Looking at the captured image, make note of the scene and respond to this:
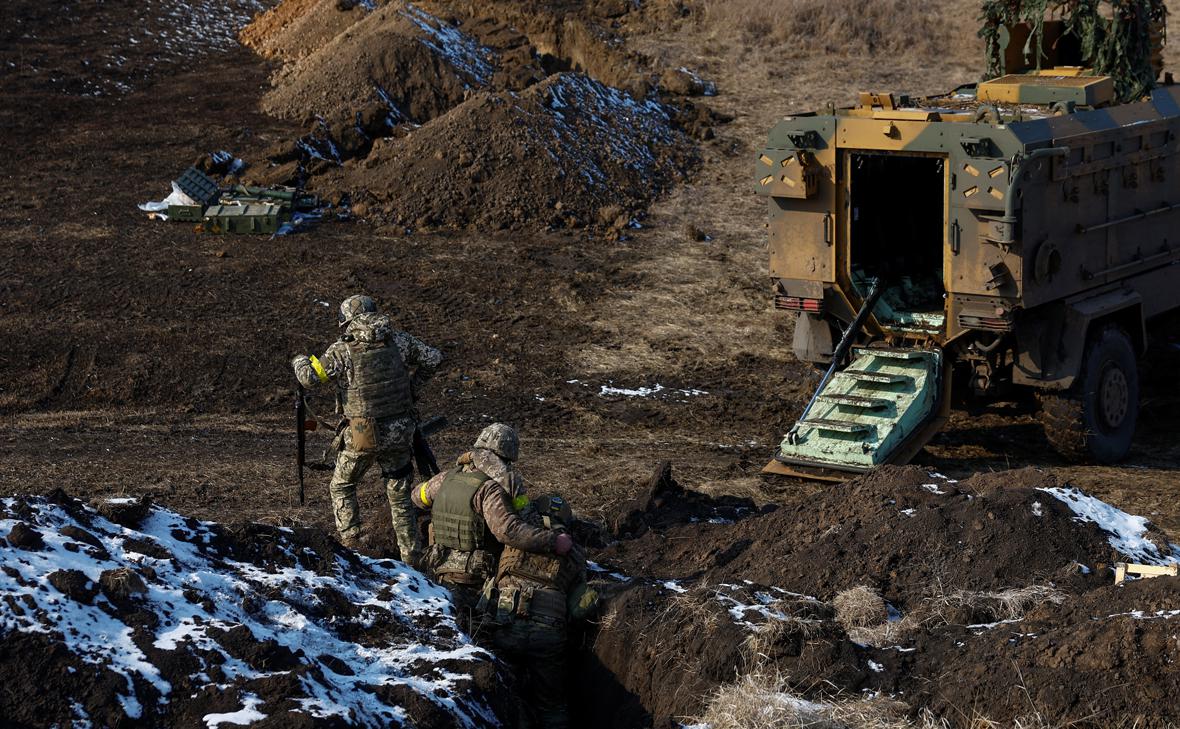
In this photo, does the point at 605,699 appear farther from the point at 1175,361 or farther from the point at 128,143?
the point at 128,143

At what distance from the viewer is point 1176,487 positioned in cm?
1026

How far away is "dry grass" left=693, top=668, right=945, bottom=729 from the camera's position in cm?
563

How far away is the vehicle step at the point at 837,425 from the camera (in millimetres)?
9992

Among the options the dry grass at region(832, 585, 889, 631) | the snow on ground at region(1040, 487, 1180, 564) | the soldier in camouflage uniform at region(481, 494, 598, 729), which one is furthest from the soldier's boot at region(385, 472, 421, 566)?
the snow on ground at region(1040, 487, 1180, 564)

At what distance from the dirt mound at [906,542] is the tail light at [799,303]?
8.99ft

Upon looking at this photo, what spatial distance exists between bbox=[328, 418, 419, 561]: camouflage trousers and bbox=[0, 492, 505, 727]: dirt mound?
1.39m

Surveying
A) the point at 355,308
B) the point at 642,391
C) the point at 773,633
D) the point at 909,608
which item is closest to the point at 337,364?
the point at 355,308

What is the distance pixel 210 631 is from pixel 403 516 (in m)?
2.73

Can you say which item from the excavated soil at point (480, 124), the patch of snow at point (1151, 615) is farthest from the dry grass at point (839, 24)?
the patch of snow at point (1151, 615)

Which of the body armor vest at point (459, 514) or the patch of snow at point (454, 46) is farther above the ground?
the patch of snow at point (454, 46)

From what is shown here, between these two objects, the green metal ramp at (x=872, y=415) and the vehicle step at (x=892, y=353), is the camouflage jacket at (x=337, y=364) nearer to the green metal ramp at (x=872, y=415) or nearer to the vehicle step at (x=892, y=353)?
the green metal ramp at (x=872, y=415)

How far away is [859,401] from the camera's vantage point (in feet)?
33.5

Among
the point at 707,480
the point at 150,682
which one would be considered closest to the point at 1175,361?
the point at 707,480

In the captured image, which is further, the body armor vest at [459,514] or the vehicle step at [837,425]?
the vehicle step at [837,425]
